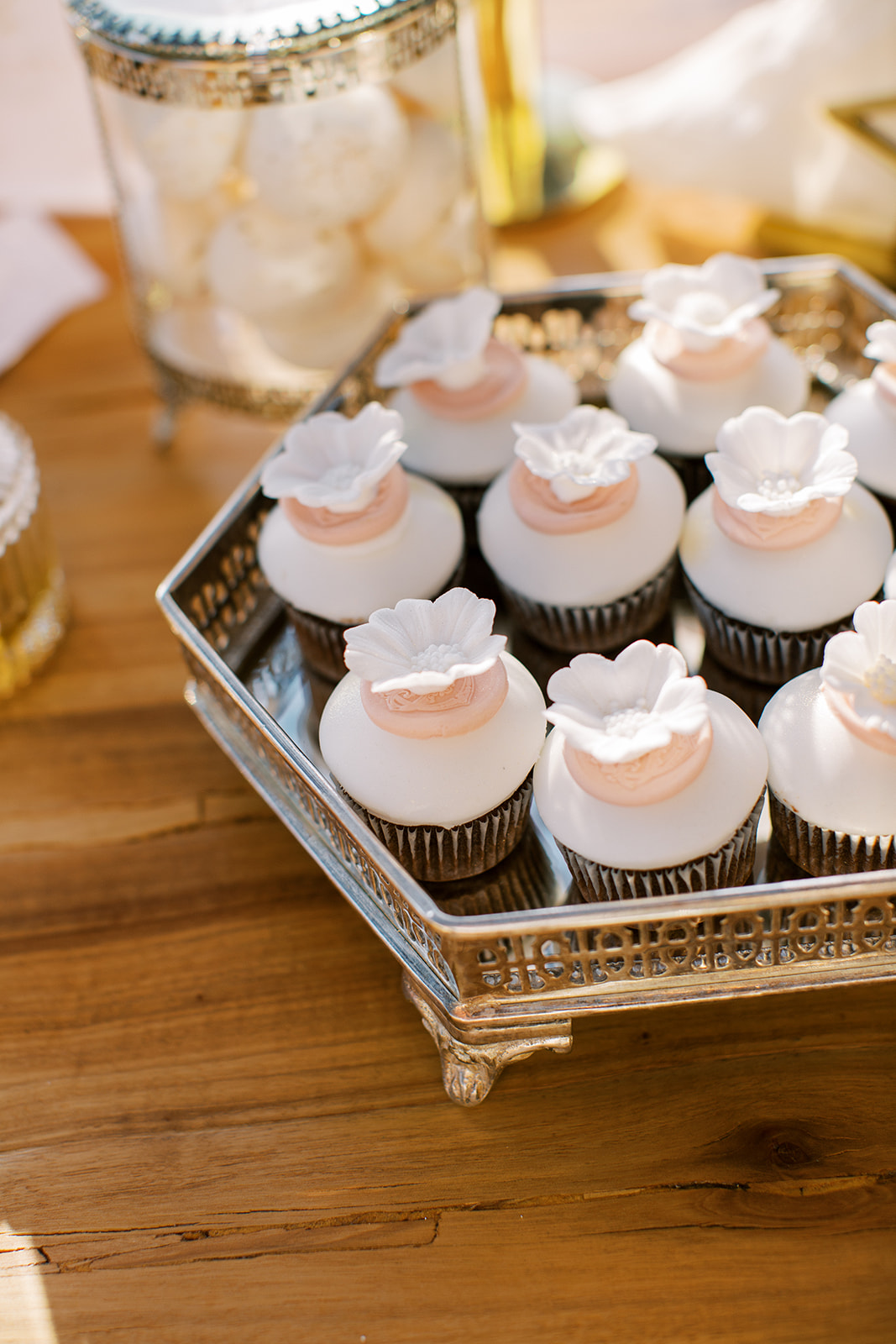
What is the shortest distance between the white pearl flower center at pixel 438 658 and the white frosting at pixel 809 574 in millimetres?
191

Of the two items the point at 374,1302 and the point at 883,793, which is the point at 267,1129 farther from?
the point at 883,793

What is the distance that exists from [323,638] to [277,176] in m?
0.36

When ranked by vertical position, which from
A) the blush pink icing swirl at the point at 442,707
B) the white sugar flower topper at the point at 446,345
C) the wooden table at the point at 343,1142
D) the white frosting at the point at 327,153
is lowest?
the wooden table at the point at 343,1142

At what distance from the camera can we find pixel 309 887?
2.58 feet

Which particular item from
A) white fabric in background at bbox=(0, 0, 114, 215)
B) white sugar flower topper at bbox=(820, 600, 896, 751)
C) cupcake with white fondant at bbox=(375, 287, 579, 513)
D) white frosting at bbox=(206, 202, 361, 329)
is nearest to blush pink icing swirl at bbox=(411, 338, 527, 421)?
cupcake with white fondant at bbox=(375, 287, 579, 513)

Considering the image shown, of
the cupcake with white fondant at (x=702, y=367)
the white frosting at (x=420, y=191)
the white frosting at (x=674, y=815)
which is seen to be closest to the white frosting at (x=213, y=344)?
the white frosting at (x=420, y=191)

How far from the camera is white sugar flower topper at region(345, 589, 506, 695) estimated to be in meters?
0.58

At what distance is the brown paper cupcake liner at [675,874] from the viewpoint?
60 centimetres

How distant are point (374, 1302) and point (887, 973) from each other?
309mm

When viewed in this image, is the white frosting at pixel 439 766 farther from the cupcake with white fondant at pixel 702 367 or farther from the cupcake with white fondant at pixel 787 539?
the cupcake with white fondant at pixel 702 367

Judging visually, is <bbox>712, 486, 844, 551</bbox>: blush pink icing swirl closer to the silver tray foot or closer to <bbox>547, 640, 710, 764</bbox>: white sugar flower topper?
<bbox>547, 640, 710, 764</bbox>: white sugar flower topper

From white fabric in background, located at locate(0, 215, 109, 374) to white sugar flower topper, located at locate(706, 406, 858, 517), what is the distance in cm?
84

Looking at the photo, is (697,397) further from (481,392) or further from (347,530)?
(347,530)

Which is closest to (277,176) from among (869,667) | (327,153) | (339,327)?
(327,153)
